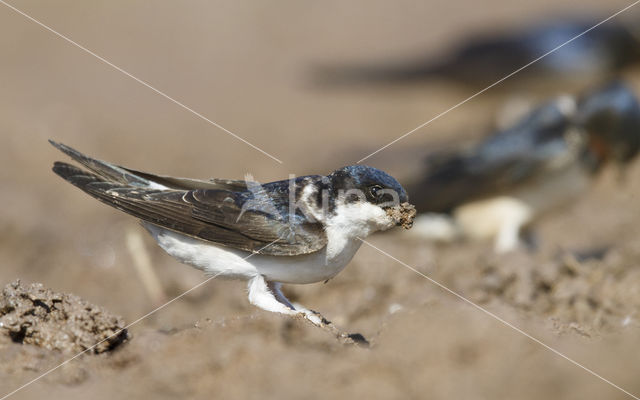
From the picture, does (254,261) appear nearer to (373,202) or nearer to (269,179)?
(373,202)

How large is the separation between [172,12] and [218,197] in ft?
45.1

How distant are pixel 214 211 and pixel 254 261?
0.35 m

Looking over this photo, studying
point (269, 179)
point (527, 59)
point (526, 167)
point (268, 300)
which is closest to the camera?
point (268, 300)

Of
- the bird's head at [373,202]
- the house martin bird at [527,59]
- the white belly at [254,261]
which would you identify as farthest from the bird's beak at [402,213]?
the house martin bird at [527,59]

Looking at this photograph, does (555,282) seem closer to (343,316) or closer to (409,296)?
(409,296)

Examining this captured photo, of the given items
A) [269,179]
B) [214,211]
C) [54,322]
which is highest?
[214,211]

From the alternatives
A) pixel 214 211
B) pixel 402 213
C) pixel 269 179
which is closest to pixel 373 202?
pixel 402 213

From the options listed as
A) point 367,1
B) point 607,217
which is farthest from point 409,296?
point 367,1

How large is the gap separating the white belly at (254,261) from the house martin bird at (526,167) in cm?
393

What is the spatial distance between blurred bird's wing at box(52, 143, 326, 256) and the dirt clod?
708 mm

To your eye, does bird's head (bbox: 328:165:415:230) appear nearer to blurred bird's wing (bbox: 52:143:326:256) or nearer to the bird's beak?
the bird's beak

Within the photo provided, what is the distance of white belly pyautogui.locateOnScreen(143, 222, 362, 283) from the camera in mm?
4094

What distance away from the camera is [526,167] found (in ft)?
25.5

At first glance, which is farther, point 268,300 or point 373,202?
point 268,300
